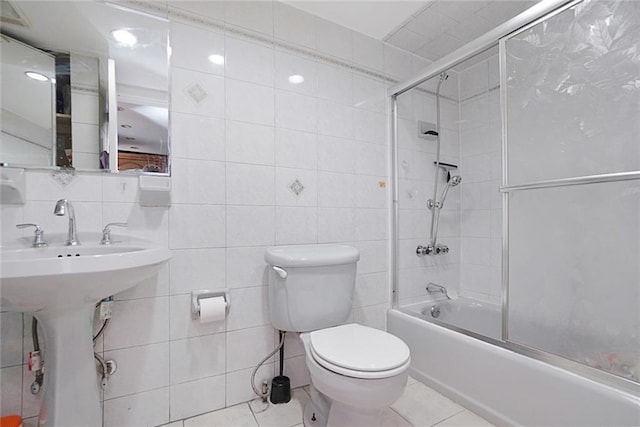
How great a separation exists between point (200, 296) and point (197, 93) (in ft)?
3.18

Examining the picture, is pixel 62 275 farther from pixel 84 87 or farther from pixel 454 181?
pixel 454 181

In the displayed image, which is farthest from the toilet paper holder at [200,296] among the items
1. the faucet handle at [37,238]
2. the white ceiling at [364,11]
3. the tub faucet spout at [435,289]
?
the white ceiling at [364,11]

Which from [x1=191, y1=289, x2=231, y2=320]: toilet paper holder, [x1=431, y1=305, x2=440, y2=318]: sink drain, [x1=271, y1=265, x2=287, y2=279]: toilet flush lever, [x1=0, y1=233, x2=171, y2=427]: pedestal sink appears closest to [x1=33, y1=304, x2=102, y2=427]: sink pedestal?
[x1=0, y1=233, x2=171, y2=427]: pedestal sink

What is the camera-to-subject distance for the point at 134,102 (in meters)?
1.31

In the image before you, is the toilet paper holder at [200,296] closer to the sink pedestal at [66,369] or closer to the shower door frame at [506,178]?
the sink pedestal at [66,369]

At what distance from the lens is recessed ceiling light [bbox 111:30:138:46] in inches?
50.8

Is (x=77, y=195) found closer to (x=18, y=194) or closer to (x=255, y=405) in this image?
(x=18, y=194)

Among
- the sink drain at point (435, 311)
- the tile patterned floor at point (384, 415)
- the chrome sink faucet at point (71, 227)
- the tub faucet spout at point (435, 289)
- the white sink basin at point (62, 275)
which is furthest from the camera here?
the tub faucet spout at point (435, 289)

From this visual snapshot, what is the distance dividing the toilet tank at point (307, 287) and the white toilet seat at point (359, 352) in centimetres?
12

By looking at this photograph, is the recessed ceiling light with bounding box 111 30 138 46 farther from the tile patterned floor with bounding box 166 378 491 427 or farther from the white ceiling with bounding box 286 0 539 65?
the tile patterned floor with bounding box 166 378 491 427

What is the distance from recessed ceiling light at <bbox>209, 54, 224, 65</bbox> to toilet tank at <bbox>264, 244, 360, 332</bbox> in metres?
0.97

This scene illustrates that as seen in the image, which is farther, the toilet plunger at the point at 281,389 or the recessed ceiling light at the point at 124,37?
the toilet plunger at the point at 281,389

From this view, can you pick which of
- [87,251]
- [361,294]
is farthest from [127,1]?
[361,294]

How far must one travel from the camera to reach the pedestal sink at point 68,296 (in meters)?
0.78
